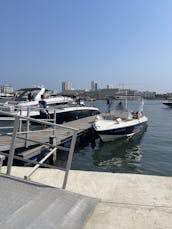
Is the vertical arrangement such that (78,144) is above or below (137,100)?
below

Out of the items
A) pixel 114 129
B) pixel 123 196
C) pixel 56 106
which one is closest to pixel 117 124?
pixel 114 129

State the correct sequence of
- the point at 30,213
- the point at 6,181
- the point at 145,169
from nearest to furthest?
1. the point at 30,213
2. the point at 6,181
3. the point at 145,169

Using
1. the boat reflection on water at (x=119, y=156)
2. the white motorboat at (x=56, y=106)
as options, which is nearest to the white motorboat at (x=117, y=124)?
the boat reflection on water at (x=119, y=156)

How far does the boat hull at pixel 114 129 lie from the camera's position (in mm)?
18752

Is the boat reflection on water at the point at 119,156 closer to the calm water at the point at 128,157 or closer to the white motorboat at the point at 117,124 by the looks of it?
the calm water at the point at 128,157

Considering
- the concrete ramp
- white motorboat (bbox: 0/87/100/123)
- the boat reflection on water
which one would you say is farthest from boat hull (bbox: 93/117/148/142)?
the concrete ramp

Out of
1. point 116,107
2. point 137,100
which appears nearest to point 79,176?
point 116,107

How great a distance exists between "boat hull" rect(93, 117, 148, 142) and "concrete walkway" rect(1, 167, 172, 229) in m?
11.6

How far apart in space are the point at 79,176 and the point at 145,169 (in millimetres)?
7303

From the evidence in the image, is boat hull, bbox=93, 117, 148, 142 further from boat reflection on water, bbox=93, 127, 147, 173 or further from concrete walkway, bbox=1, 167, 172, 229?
concrete walkway, bbox=1, 167, 172, 229

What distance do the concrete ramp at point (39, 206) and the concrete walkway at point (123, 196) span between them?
0.22 m

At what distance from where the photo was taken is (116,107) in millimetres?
22688

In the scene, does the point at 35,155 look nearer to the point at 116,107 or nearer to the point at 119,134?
the point at 119,134

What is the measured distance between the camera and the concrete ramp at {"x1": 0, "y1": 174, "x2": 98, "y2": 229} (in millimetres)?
3979
